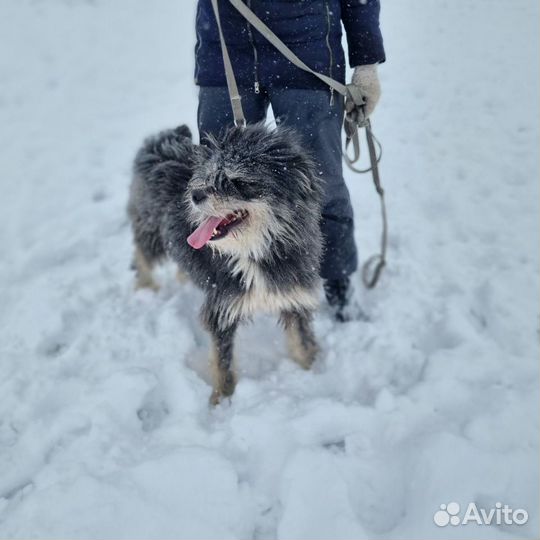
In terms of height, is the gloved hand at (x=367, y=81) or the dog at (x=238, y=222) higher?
the gloved hand at (x=367, y=81)

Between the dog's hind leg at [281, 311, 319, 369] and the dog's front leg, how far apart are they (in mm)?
345

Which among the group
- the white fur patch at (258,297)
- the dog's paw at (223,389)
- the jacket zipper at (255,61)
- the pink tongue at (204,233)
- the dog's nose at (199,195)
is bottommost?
the dog's paw at (223,389)

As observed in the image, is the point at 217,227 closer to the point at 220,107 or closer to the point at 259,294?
the point at 259,294

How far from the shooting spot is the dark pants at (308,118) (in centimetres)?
231

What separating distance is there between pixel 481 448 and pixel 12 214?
12.9 ft

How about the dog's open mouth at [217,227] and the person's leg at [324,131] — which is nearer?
the dog's open mouth at [217,227]

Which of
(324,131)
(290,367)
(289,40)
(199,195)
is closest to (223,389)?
(290,367)

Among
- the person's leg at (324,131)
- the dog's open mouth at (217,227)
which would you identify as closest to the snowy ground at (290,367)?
the person's leg at (324,131)

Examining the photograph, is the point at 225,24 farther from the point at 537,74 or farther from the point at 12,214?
the point at 537,74

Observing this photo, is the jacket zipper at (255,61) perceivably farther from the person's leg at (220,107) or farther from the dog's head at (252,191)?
the dog's head at (252,191)

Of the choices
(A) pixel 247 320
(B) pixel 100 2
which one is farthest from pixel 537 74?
(B) pixel 100 2

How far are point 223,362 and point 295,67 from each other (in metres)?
1.68

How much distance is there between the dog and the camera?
185cm

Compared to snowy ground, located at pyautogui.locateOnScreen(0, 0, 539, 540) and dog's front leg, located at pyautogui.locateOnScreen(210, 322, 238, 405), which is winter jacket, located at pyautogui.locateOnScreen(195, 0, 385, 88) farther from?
snowy ground, located at pyautogui.locateOnScreen(0, 0, 539, 540)
